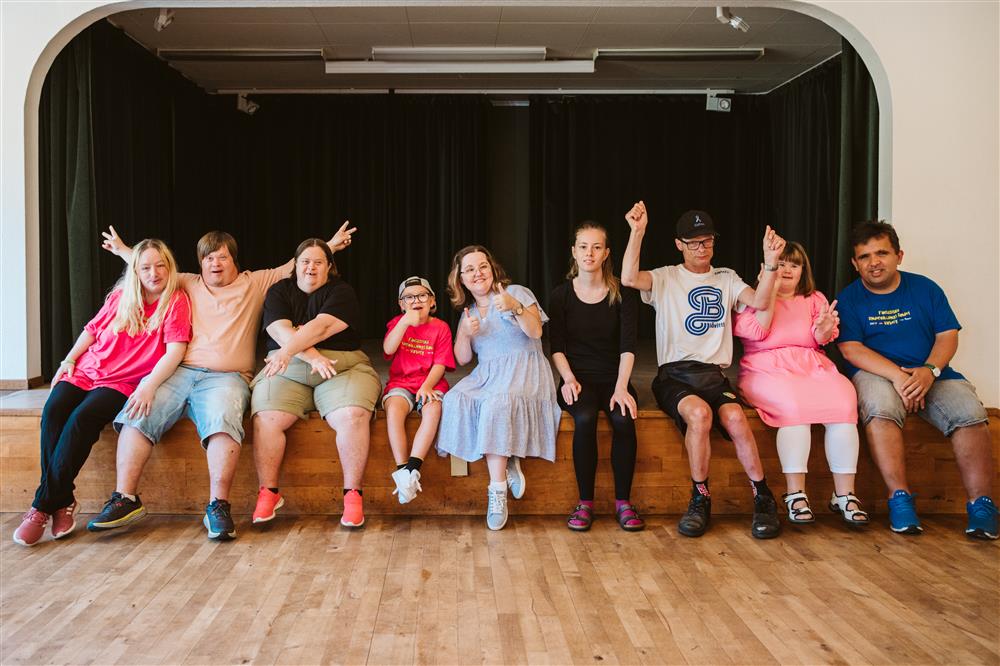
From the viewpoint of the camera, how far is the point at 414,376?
3.36 m

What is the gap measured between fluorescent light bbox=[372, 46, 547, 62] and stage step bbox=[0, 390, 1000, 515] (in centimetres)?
389

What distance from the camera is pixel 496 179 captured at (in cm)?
809

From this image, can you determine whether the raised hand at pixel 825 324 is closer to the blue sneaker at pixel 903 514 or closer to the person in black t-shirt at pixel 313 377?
the blue sneaker at pixel 903 514

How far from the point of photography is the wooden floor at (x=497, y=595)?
80.4 inches

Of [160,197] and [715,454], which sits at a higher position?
[160,197]

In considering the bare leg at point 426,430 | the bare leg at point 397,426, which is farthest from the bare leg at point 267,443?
the bare leg at point 426,430

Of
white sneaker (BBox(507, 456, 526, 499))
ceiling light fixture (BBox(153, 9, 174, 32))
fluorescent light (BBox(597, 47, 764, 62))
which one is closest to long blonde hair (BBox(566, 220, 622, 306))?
white sneaker (BBox(507, 456, 526, 499))

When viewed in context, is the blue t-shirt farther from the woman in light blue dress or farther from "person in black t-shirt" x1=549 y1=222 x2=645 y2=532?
the woman in light blue dress

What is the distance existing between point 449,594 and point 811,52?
17.8 ft

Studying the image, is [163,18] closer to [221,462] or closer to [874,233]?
[221,462]

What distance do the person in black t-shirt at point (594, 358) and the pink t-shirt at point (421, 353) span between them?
1.40 feet

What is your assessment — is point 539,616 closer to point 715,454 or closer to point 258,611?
point 258,611

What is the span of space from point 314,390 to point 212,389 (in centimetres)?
37

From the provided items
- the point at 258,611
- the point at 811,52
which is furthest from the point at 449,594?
the point at 811,52
